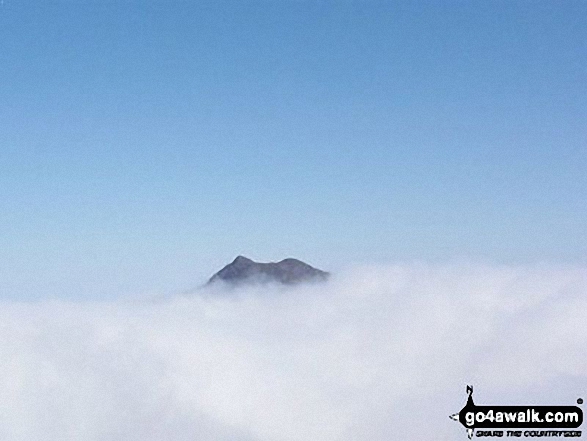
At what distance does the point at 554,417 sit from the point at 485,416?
846 centimetres

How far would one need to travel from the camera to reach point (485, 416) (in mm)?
60125

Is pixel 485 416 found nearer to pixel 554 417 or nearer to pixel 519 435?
pixel 519 435

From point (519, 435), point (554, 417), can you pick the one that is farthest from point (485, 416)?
point (554, 417)

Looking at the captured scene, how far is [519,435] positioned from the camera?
59969 millimetres

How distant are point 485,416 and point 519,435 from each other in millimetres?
4098

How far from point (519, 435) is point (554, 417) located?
5187mm

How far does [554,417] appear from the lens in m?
61.9
